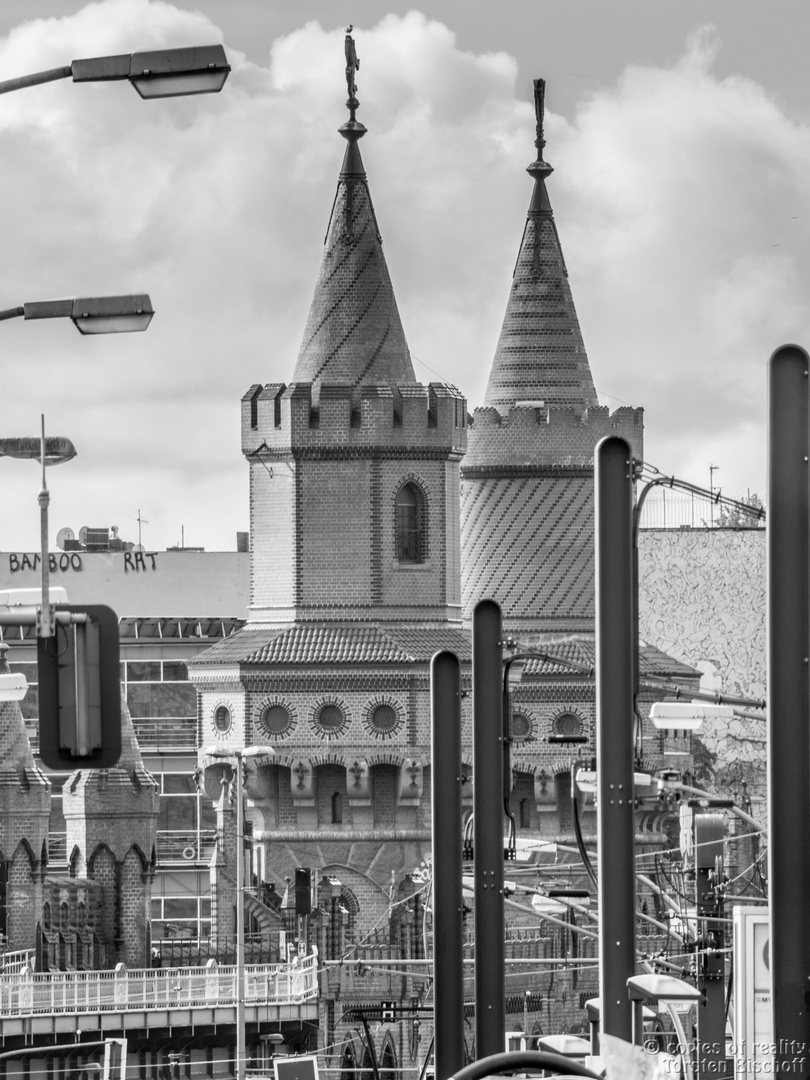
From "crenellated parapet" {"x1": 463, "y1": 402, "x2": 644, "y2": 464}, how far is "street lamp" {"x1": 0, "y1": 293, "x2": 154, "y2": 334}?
54726 mm

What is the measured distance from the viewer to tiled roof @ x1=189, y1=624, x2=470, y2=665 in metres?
66.8

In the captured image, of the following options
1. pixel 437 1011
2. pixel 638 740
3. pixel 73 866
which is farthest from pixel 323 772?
pixel 638 740

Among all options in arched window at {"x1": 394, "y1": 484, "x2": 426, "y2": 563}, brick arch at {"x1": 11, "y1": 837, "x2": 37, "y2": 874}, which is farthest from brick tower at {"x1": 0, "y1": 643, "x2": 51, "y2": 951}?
arched window at {"x1": 394, "y1": 484, "x2": 426, "y2": 563}

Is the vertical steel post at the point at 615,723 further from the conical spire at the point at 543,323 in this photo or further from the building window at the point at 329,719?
the conical spire at the point at 543,323

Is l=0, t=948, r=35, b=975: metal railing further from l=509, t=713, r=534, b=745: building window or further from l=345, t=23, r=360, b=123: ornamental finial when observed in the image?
l=345, t=23, r=360, b=123: ornamental finial

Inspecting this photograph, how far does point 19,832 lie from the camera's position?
62844mm

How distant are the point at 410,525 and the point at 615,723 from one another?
5112 cm

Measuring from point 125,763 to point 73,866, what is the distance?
2400 millimetres

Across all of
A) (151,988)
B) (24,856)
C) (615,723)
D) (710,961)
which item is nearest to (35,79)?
(615,723)

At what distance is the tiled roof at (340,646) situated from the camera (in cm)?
6681

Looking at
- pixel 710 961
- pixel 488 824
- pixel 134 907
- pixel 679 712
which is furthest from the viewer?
pixel 134 907

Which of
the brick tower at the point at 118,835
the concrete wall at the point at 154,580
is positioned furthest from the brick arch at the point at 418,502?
the concrete wall at the point at 154,580

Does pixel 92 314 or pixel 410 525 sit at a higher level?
pixel 410 525

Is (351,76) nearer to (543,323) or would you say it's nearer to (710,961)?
(543,323)
